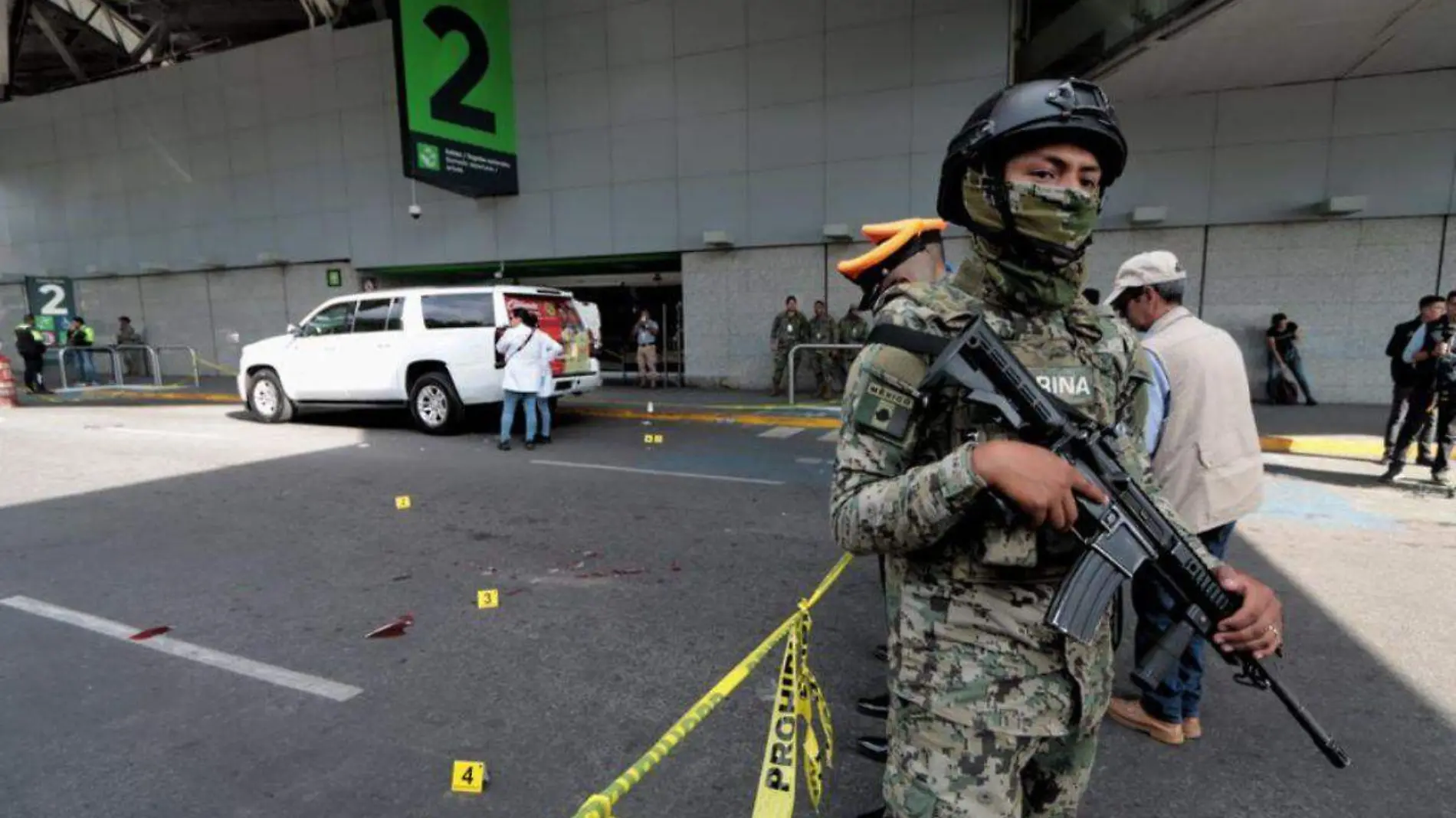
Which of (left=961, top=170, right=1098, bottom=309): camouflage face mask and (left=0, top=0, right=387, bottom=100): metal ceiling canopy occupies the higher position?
(left=0, top=0, right=387, bottom=100): metal ceiling canopy

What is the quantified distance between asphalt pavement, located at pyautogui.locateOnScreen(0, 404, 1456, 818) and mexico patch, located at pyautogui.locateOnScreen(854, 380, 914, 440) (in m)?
1.75

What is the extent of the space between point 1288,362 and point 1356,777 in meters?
11.4

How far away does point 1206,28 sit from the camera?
9.21 m

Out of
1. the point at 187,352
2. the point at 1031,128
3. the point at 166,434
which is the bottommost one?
the point at 166,434

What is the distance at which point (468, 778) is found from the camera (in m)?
2.55

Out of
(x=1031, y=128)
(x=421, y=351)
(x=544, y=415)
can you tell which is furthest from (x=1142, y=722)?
(x=421, y=351)

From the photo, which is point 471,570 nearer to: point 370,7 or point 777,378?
point 777,378

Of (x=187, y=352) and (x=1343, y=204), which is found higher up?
(x=1343, y=204)

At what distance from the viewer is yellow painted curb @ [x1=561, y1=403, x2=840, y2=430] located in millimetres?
10594

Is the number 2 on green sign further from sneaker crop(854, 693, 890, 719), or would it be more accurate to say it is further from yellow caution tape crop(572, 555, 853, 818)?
yellow caution tape crop(572, 555, 853, 818)

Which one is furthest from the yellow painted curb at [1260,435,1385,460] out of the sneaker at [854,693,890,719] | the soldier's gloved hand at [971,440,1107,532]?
the soldier's gloved hand at [971,440,1107,532]

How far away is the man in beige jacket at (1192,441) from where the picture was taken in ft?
9.13

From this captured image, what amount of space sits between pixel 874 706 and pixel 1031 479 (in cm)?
224

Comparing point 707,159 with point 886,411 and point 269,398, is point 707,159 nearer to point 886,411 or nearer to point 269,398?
point 269,398
